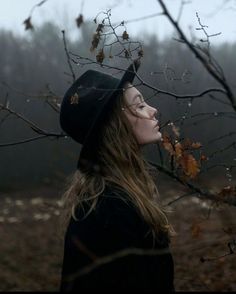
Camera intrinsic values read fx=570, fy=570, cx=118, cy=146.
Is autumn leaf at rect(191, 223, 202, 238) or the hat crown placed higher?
the hat crown

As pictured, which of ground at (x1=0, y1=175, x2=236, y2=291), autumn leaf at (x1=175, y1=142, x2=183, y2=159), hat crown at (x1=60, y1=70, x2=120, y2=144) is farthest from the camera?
ground at (x1=0, y1=175, x2=236, y2=291)

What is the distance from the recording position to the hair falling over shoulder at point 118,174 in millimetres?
2439

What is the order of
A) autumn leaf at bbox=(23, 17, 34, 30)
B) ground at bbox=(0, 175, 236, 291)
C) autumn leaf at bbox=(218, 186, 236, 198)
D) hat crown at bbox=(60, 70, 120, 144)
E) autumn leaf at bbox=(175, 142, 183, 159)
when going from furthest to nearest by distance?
ground at bbox=(0, 175, 236, 291), hat crown at bbox=(60, 70, 120, 144), autumn leaf at bbox=(175, 142, 183, 159), autumn leaf at bbox=(218, 186, 236, 198), autumn leaf at bbox=(23, 17, 34, 30)

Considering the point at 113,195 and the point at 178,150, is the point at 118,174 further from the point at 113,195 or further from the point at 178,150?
the point at 178,150

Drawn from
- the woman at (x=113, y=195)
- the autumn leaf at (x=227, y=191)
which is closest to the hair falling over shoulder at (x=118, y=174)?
the woman at (x=113, y=195)

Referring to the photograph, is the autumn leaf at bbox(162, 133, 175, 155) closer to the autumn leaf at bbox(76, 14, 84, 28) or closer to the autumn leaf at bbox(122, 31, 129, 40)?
the autumn leaf at bbox(122, 31, 129, 40)

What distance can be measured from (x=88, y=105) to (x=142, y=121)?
0.26 meters

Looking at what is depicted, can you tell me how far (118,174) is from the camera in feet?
8.18

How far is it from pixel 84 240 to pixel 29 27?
0.85 meters

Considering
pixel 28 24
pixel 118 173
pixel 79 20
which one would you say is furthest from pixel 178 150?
pixel 28 24

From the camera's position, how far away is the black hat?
250 cm

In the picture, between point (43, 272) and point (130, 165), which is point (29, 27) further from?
point (43, 272)

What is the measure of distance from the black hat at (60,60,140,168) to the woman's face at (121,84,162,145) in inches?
3.3

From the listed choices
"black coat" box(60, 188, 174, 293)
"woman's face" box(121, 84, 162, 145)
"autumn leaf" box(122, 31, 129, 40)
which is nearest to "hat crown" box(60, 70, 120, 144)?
"woman's face" box(121, 84, 162, 145)
